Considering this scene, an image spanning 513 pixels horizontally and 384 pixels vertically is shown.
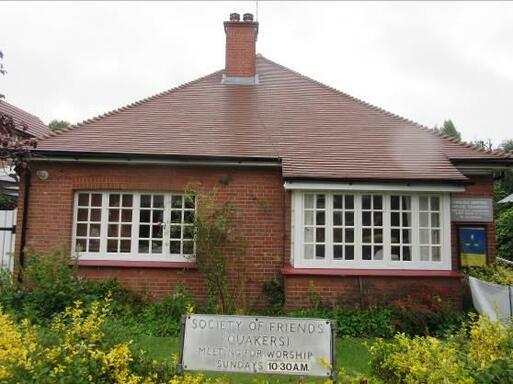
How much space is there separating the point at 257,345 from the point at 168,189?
18.9ft

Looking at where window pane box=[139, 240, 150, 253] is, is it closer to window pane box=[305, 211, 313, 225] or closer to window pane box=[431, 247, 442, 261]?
window pane box=[305, 211, 313, 225]

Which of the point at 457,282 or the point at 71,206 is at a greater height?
the point at 71,206

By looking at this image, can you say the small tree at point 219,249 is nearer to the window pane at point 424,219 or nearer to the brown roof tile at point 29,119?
the window pane at point 424,219

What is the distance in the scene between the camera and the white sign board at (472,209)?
9.87 m

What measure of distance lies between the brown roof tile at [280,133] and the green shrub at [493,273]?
6.74 ft

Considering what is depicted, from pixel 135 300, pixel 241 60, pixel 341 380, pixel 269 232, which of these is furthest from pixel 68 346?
pixel 241 60

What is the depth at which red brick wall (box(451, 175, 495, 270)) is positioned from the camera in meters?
9.75

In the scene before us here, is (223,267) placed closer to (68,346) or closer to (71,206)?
(71,206)

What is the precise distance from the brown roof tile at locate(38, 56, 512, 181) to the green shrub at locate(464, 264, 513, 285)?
2.05 metres

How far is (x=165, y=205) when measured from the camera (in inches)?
381

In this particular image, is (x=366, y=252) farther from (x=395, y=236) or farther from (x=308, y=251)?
(x=308, y=251)

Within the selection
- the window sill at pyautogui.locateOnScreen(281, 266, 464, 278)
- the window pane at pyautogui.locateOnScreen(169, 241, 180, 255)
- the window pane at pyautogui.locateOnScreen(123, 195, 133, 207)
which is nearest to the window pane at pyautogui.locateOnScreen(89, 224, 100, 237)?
the window pane at pyautogui.locateOnScreen(123, 195, 133, 207)

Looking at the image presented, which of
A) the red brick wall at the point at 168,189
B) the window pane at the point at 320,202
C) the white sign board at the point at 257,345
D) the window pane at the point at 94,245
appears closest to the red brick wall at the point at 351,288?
the red brick wall at the point at 168,189

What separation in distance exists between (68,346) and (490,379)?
364 centimetres
